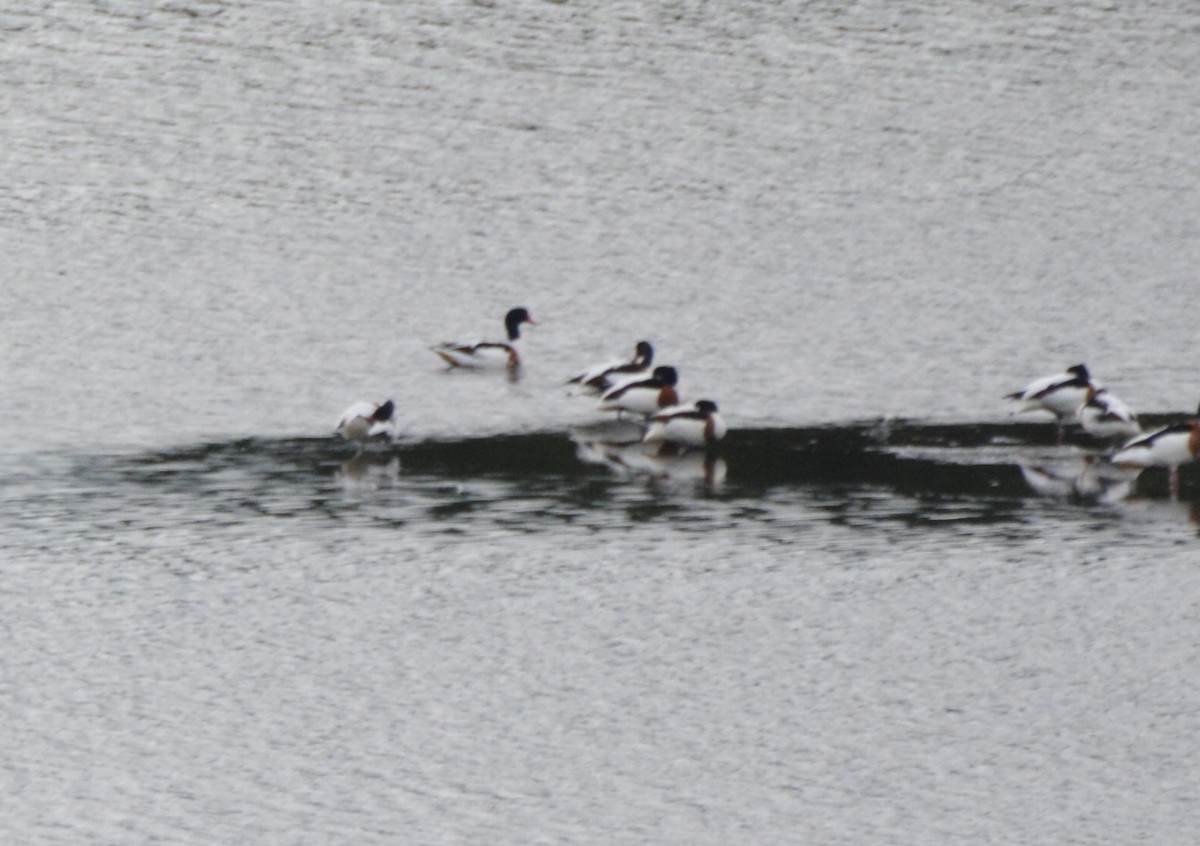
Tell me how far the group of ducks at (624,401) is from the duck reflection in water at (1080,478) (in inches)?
132

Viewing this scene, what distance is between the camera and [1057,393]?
25141 millimetres

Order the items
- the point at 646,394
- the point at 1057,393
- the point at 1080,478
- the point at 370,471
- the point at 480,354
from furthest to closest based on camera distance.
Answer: the point at 480,354 → the point at 646,394 → the point at 1057,393 → the point at 370,471 → the point at 1080,478

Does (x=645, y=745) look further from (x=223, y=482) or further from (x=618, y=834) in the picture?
(x=223, y=482)

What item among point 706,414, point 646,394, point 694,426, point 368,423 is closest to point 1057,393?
point 706,414

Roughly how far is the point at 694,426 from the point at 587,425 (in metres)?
2.23

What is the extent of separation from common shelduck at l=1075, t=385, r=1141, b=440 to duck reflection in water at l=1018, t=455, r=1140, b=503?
1.66 feet

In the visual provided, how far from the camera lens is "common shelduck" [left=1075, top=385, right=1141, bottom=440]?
80.6 ft

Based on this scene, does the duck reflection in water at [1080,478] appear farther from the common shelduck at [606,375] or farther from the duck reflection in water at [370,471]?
the duck reflection in water at [370,471]

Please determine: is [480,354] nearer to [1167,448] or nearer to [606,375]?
[606,375]

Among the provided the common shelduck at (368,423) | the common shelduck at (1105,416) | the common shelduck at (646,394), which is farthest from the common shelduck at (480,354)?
the common shelduck at (1105,416)

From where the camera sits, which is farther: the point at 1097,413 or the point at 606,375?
the point at 606,375

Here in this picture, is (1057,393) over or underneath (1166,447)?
over

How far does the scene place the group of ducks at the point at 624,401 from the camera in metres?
24.3

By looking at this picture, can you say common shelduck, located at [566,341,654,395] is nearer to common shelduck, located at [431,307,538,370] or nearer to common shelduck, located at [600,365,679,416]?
common shelduck, located at [600,365,679,416]
